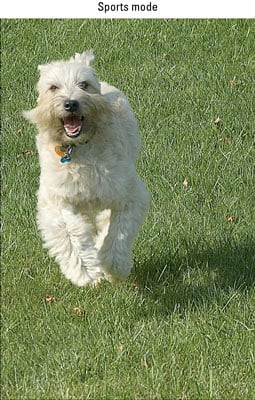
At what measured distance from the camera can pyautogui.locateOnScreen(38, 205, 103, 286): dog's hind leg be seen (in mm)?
6359

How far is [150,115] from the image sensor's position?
396 inches

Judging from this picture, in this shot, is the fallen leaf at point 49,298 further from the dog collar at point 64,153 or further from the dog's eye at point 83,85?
the dog's eye at point 83,85

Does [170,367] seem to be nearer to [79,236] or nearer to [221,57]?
[79,236]

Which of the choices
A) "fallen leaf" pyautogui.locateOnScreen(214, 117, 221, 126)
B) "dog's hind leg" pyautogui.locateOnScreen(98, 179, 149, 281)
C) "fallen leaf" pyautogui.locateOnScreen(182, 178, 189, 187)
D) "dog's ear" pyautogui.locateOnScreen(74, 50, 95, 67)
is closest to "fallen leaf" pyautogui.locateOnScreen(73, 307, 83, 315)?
"dog's hind leg" pyautogui.locateOnScreen(98, 179, 149, 281)

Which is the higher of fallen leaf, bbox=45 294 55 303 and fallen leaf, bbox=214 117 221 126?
fallen leaf, bbox=214 117 221 126

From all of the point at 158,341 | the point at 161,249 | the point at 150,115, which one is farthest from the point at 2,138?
the point at 158,341

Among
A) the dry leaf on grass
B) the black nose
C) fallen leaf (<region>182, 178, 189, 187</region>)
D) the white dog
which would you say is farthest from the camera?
fallen leaf (<region>182, 178, 189, 187</region>)

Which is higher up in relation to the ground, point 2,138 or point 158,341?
point 2,138

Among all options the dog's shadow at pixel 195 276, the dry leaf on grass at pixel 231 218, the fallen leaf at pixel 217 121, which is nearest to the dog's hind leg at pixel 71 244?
the dog's shadow at pixel 195 276

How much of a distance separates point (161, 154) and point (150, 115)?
1.02 m

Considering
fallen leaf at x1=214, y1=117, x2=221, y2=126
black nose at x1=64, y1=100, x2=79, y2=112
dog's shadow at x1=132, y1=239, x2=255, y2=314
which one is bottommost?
dog's shadow at x1=132, y1=239, x2=255, y2=314

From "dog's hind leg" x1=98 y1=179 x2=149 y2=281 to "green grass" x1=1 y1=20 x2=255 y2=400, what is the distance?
172 mm

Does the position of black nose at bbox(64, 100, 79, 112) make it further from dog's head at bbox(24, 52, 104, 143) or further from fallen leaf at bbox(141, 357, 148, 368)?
fallen leaf at bbox(141, 357, 148, 368)

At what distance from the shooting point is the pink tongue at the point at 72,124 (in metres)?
6.49
